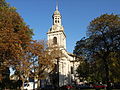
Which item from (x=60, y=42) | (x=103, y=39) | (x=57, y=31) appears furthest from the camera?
(x=57, y=31)

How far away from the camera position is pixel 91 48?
32.0 metres

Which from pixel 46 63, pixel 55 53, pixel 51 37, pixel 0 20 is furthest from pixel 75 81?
pixel 0 20

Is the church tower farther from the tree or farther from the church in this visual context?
the tree

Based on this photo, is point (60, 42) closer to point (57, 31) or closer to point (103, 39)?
point (57, 31)

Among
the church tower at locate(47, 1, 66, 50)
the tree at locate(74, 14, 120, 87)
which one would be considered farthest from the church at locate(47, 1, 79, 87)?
the tree at locate(74, 14, 120, 87)

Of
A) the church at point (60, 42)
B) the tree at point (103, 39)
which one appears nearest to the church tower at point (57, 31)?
the church at point (60, 42)

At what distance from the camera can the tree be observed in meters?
29.5

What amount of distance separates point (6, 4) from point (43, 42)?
37.1 feet

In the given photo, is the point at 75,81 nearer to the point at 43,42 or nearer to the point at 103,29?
the point at 43,42

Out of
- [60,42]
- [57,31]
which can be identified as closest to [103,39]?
[60,42]

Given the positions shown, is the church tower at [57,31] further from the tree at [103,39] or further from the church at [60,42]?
the tree at [103,39]

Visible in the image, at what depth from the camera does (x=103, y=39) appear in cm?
3075

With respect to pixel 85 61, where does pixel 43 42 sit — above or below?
above

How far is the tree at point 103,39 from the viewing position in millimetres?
29478
